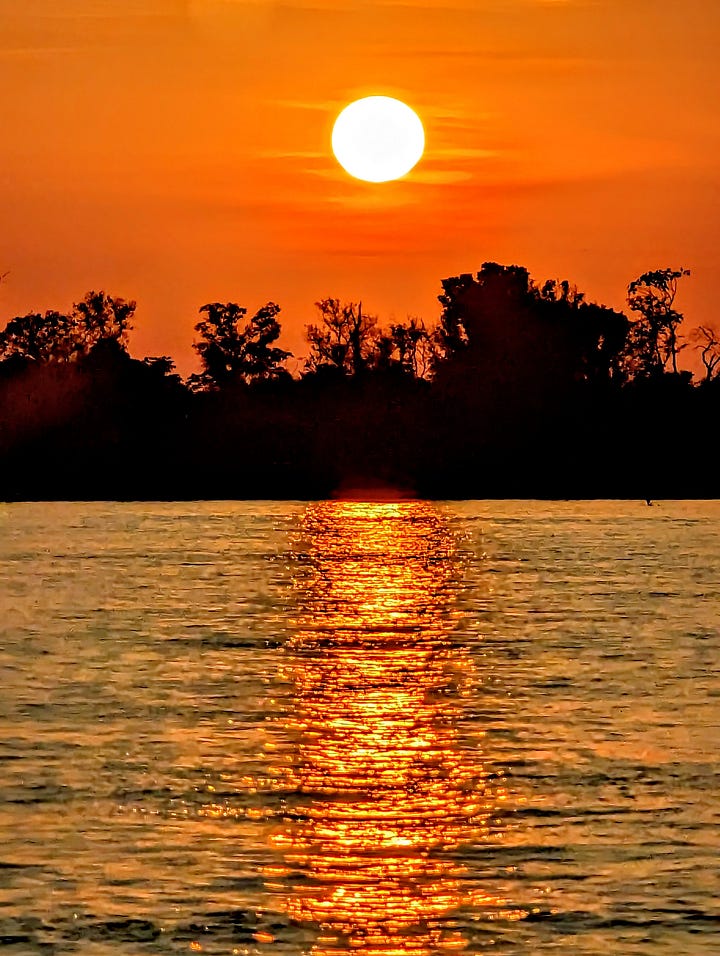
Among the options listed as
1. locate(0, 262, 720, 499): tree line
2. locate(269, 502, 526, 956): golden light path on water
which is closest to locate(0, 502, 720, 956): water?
locate(269, 502, 526, 956): golden light path on water

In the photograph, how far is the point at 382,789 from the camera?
31359 mm

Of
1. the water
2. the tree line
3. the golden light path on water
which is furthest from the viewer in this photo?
the tree line

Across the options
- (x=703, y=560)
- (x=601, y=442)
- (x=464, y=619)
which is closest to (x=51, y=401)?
(x=601, y=442)

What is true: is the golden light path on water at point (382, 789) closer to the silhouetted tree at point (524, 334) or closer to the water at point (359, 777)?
the water at point (359, 777)

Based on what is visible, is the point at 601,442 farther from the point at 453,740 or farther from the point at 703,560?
the point at 453,740

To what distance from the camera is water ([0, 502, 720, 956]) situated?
2331 cm

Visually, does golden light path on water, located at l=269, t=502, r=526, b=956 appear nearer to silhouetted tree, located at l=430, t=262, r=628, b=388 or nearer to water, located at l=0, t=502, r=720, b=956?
water, located at l=0, t=502, r=720, b=956

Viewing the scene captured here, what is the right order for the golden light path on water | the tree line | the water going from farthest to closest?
the tree line → the golden light path on water → the water

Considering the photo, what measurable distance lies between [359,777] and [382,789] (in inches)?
48.3

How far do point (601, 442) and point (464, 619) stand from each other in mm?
127005

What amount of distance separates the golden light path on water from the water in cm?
6

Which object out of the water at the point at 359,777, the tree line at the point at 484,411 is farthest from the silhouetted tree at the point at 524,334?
the water at the point at 359,777

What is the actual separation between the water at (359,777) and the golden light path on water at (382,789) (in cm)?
6

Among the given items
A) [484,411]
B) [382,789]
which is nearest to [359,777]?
[382,789]
